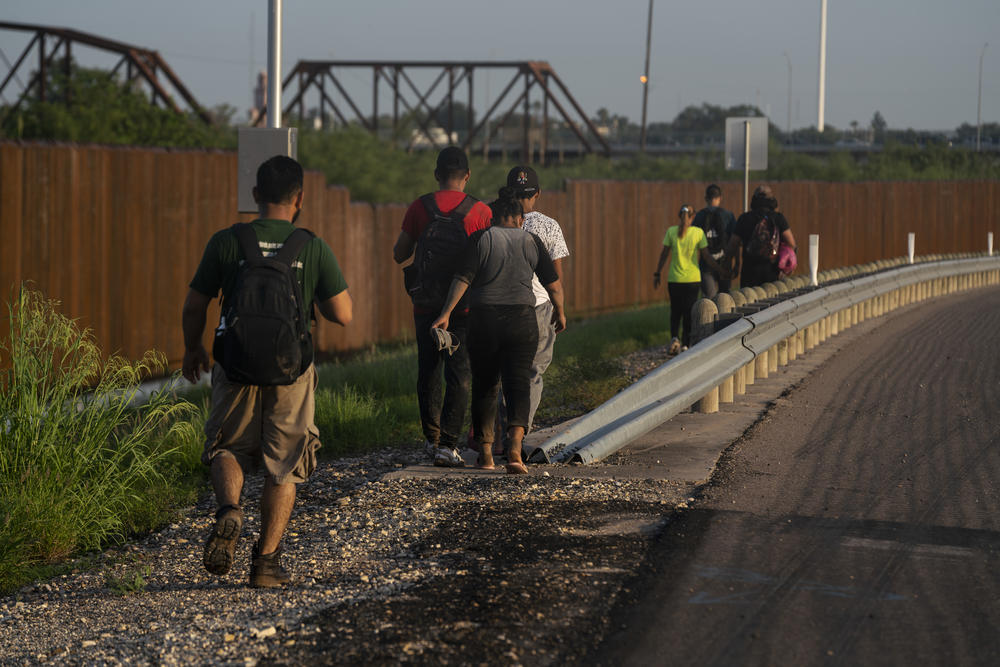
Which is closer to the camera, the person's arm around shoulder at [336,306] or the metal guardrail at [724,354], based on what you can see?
the person's arm around shoulder at [336,306]

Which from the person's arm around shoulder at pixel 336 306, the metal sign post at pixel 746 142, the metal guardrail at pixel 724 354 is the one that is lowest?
the metal guardrail at pixel 724 354

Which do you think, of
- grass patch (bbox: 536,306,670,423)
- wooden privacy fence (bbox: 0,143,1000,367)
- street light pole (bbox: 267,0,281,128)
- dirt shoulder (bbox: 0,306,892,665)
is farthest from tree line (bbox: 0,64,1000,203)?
dirt shoulder (bbox: 0,306,892,665)

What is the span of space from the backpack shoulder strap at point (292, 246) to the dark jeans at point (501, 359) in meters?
2.43

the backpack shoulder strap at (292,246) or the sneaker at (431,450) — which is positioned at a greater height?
the backpack shoulder strap at (292,246)

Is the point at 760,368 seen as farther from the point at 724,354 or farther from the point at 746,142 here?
the point at 746,142

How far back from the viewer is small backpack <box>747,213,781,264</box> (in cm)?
1563

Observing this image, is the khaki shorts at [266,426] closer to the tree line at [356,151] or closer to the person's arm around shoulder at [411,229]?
the person's arm around shoulder at [411,229]

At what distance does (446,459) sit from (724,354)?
320 centimetres

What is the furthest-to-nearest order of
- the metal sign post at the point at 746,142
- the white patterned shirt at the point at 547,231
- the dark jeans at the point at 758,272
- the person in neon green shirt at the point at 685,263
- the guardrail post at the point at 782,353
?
the metal sign post at the point at 746,142, the dark jeans at the point at 758,272, the person in neon green shirt at the point at 685,263, the guardrail post at the point at 782,353, the white patterned shirt at the point at 547,231

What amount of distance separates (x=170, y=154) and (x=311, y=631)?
38.5ft

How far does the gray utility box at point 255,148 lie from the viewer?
11438mm

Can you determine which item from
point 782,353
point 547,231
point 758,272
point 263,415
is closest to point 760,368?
point 782,353

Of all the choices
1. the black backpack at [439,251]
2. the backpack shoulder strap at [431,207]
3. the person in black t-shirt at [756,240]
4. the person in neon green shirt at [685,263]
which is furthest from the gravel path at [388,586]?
the person in black t-shirt at [756,240]

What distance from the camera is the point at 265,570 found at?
5758 mm
